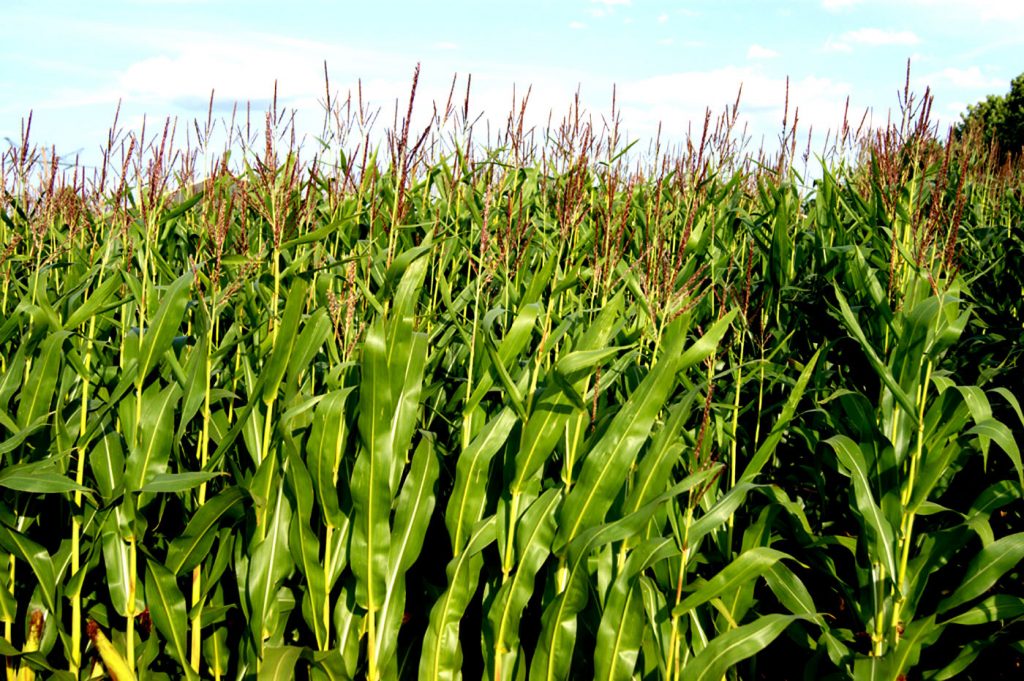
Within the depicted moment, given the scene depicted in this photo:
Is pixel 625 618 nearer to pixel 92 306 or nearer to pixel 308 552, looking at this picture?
pixel 308 552

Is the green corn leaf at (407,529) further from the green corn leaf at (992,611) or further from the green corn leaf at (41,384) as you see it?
the green corn leaf at (992,611)

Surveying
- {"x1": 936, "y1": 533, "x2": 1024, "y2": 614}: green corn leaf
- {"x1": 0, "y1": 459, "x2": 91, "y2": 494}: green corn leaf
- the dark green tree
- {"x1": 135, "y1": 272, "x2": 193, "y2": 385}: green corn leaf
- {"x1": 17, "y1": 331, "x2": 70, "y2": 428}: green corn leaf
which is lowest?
{"x1": 936, "y1": 533, "x2": 1024, "y2": 614}: green corn leaf

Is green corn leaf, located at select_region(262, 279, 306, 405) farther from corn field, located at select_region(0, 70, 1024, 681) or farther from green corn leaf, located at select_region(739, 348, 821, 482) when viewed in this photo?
green corn leaf, located at select_region(739, 348, 821, 482)

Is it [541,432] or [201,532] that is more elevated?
[541,432]

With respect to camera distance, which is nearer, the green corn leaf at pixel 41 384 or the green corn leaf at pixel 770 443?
the green corn leaf at pixel 770 443

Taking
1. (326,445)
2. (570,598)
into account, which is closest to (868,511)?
(570,598)

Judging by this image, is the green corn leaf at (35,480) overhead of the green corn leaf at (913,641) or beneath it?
overhead

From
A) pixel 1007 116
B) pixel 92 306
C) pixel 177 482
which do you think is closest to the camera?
pixel 177 482

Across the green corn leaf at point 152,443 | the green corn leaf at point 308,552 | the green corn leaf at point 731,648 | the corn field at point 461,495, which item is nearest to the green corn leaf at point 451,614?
the corn field at point 461,495

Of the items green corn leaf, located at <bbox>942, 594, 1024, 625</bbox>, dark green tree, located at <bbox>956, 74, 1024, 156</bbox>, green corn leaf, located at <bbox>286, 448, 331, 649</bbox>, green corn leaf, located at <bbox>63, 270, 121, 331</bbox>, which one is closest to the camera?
green corn leaf, located at <bbox>286, 448, 331, 649</bbox>

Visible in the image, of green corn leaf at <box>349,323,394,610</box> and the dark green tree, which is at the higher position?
the dark green tree

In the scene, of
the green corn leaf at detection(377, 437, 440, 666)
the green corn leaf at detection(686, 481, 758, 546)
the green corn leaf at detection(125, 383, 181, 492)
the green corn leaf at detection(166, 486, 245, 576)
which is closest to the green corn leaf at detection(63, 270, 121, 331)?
the green corn leaf at detection(125, 383, 181, 492)

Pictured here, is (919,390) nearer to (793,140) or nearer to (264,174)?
(264,174)

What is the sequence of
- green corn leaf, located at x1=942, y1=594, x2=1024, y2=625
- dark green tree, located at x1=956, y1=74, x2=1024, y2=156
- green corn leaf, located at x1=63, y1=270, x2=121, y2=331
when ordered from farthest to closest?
dark green tree, located at x1=956, y1=74, x2=1024, y2=156, green corn leaf, located at x1=63, y1=270, x2=121, y2=331, green corn leaf, located at x1=942, y1=594, x2=1024, y2=625
